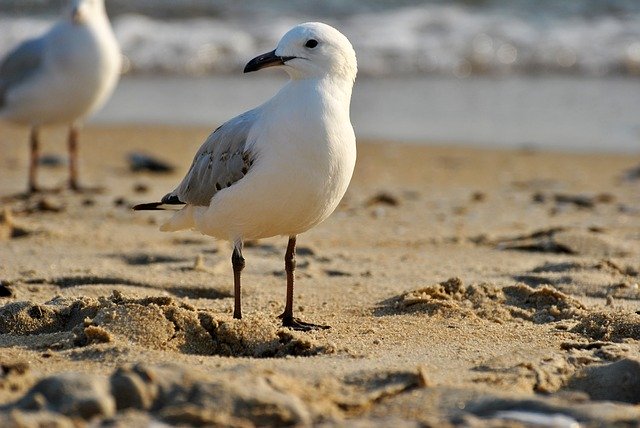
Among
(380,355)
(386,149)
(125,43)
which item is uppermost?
(125,43)

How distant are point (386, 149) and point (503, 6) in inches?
358

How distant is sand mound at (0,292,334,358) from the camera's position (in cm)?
454

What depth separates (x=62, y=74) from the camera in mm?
10031

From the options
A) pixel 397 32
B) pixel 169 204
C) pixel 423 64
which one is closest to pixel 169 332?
pixel 169 204

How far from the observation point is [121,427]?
10.7 ft

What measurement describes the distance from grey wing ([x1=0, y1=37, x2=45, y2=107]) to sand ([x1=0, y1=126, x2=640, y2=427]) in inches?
37.5

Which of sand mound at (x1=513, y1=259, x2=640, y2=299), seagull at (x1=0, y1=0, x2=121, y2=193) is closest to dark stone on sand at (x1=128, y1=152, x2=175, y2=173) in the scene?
seagull at (x1=0, y1=0, x2=121, y2=193)

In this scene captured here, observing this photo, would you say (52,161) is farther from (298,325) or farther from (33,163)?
(298,325)

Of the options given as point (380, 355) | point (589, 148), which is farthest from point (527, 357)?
point (589, 148)

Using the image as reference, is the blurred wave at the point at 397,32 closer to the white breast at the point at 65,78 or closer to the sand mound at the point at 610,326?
the white breast at the point at 65,78

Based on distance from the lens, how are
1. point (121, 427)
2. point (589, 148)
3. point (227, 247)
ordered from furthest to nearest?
point (589, 148)
point (227, 247)
point (121, 427)

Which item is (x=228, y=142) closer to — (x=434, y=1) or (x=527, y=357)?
(x=527, y=357)

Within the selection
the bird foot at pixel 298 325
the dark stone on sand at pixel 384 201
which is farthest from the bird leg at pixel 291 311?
the dark stone on sand at pixel 384 201

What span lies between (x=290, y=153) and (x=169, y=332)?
36.0 inches
